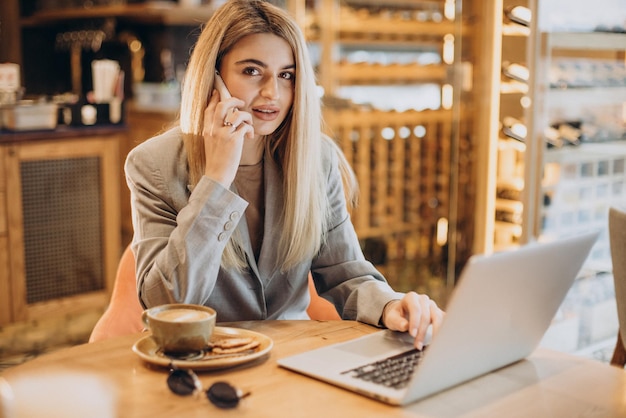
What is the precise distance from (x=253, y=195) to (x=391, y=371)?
0.73m

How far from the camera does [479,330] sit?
118 cm

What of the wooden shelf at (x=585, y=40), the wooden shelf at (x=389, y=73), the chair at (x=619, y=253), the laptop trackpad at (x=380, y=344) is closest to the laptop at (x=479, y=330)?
the laptop trackpad at (x=380, y=344)

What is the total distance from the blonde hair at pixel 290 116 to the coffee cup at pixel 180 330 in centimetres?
43

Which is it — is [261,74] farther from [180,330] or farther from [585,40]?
[585,40]

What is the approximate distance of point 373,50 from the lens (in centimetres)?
516

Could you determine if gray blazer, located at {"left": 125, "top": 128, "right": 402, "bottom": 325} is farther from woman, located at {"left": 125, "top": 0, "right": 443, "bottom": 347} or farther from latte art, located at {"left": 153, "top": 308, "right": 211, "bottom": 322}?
latte art, located at {"left": 153, "top": 308, "right": 211, "bottom": 322}

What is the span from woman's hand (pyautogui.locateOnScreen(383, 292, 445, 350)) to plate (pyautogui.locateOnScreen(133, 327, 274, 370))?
0.86 feet

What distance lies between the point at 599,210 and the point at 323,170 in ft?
6.79

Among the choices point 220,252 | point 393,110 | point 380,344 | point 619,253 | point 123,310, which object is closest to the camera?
point 380,344

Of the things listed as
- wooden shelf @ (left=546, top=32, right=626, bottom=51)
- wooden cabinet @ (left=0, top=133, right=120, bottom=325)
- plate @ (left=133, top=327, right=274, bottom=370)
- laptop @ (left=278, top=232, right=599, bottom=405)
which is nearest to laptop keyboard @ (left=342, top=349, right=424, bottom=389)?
laptop @ (left=278, top=232, right=599, bottom=405)

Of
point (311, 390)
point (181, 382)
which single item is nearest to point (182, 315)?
point (181, 382)

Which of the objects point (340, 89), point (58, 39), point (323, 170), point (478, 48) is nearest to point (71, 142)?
point (340, 89)

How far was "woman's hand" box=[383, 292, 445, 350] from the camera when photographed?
1.43m

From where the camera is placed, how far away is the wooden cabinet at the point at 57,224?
3.86 meters
